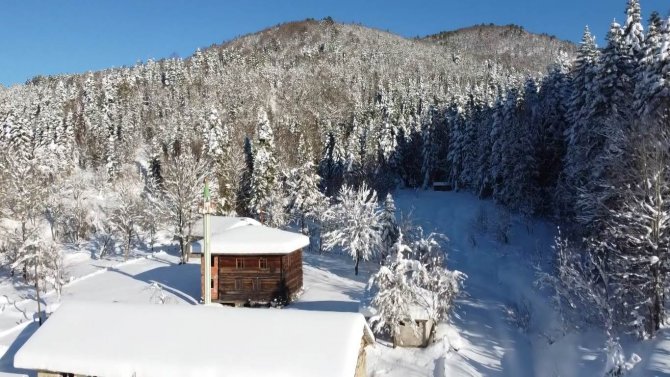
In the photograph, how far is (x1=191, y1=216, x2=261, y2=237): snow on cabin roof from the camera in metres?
36.8

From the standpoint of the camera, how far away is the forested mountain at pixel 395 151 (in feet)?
70.7

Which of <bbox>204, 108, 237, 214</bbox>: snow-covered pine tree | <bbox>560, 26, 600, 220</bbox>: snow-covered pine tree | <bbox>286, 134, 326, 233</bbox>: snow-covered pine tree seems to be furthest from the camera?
<bbox>204, 108, 237, 214</bbox>: snow-covered pine tree

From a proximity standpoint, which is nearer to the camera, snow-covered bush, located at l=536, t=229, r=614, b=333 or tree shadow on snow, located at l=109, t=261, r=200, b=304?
snow-covered bush, located at l=536, t=229, r=614, b=333

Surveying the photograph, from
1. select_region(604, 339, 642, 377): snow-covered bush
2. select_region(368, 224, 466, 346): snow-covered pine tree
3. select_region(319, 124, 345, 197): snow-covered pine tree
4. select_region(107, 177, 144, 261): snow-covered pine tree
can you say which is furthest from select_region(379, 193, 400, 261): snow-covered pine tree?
select_region(319, 124, 345, 197): snow-covered pine tree

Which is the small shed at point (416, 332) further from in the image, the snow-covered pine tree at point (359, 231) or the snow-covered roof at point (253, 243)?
the snow-covered pine tree at point (359, 231)

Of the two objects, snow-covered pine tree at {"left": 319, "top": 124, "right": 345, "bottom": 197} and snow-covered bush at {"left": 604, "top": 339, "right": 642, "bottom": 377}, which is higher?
snow-covered pine tree at {"left": 319, "top": 124, "right": 345, "bottom": 197}

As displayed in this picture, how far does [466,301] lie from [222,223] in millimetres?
19077

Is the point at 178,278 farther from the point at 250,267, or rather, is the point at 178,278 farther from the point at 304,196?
the point at 304,196

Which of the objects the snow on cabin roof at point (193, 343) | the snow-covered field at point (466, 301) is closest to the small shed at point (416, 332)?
the snow-covered field at point (466, 301)

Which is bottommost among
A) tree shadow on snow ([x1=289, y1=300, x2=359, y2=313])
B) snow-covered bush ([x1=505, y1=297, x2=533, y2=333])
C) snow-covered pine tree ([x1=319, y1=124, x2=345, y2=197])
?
snow-covered bush ([x1=505, y1=297, x2=533, y2=333])

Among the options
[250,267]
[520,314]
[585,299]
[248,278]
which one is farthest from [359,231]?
[585,299]

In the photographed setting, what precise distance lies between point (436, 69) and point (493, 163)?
126638mm

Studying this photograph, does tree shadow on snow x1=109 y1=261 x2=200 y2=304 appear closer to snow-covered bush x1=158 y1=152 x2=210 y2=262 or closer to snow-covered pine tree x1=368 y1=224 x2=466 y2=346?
snow-covered bush x1=158 y1=152 x2=210 y2=262

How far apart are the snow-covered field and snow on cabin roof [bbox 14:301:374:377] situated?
571 cm
